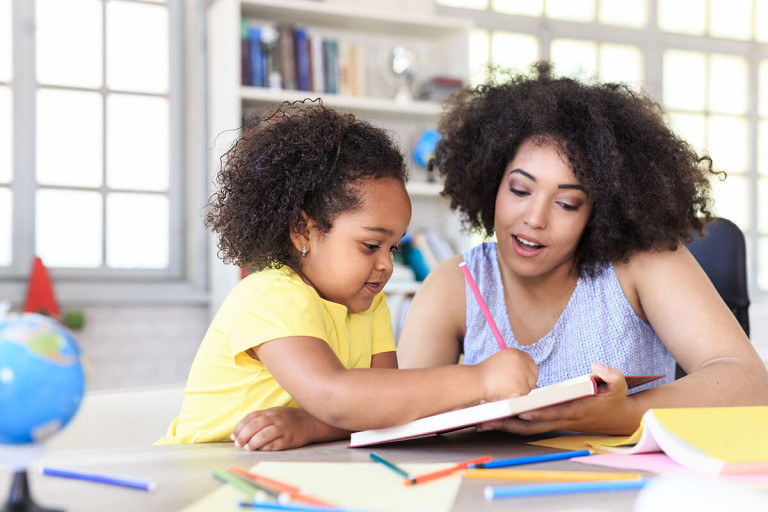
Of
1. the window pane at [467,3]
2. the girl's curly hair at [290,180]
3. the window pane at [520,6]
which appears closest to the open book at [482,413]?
the girl's curly hair at [290,180]

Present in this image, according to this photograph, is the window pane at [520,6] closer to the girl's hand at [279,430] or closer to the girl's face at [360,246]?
the girl's face at [360,246]

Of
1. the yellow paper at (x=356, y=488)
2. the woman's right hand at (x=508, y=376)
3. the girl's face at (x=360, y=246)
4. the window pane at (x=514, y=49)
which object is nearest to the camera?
the yellow paper at (x=356, y=488)

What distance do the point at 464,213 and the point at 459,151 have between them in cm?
15

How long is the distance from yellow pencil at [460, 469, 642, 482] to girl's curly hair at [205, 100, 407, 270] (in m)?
0.54

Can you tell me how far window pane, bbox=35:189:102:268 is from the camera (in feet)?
11.1

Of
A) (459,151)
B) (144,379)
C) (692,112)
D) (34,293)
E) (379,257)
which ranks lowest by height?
(144,379)

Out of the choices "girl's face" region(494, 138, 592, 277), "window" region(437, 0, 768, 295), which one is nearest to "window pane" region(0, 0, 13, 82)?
"window" region(437, 0, 768, 295)

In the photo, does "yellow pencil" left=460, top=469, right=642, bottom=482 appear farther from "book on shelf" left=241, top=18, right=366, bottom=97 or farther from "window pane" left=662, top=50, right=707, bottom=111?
"window pane" left=662, top=50, right=707, bottom=111

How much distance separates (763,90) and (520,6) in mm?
1697

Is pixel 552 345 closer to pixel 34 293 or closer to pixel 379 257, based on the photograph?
pixel 379 257

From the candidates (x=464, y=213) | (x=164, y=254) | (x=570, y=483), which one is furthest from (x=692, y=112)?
(x=570, y=483)

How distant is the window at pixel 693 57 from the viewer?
14.4 feet

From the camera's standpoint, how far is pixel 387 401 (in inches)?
36.3

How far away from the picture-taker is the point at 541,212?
142cm
